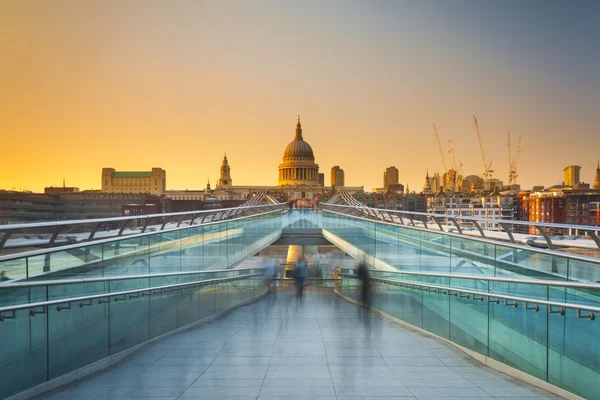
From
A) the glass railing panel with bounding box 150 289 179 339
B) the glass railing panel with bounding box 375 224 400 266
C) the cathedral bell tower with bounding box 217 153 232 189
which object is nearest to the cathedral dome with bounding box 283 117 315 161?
the cathedral bell tower with bounding box 217 153 232 189

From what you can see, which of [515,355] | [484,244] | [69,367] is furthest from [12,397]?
[484,244]

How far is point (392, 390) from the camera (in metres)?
5.57

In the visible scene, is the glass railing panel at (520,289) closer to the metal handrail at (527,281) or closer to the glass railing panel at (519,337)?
the metal handrail at (527,281)

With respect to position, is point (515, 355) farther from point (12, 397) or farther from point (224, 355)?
point (12, 397)

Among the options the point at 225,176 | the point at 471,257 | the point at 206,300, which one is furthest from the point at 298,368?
the point at 225,176

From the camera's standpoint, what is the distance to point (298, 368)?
255 inches

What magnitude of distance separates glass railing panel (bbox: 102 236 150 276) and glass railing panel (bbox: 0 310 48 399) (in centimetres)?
141

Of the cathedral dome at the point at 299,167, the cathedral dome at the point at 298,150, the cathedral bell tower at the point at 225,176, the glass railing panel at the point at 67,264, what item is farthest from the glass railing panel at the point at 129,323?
the cathedral bell tower at the point at 225,176

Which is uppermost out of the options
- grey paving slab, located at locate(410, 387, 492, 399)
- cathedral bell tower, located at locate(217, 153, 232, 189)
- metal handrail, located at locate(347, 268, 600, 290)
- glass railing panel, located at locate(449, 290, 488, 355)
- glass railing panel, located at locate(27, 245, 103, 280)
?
cathedral bell tower, located at locate(217, 153, 232, 189)

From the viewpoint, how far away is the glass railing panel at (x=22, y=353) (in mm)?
5207

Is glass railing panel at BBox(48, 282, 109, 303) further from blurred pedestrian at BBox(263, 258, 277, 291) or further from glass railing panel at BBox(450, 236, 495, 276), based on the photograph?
blurred pedestrian at BBox(263, 258, 277, 291)

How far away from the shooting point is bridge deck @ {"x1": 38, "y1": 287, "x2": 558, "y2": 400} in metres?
5.54

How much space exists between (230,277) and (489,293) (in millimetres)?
6853

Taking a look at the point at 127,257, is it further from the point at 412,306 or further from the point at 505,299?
the point at 505,299
